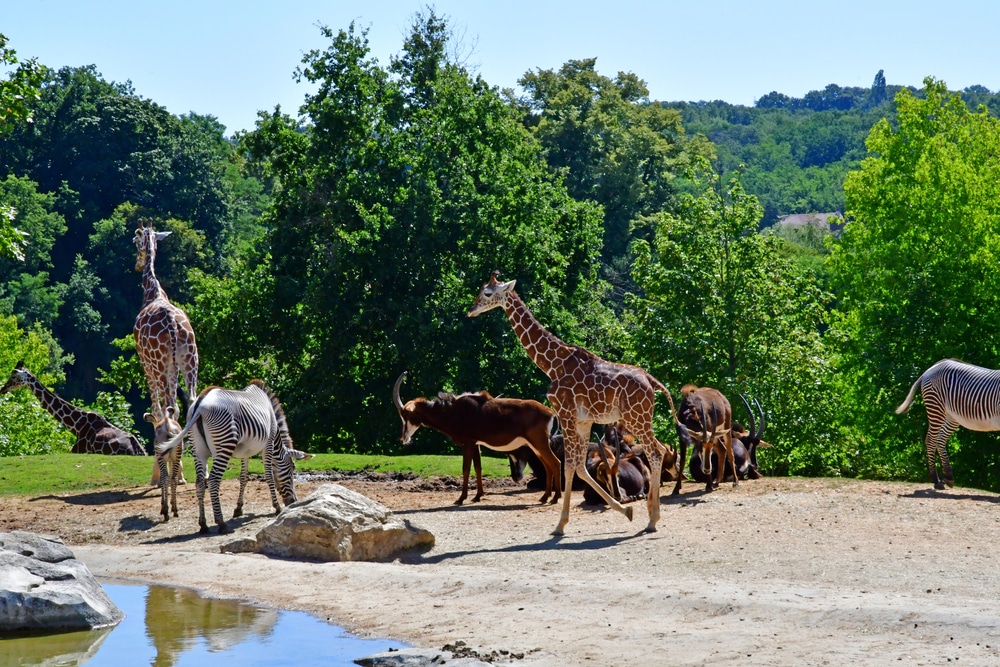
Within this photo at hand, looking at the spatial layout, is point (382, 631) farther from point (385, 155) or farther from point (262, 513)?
point (385, 155)

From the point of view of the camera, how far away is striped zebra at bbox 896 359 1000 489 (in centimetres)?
1825

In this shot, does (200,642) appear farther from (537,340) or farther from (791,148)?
(791,148)

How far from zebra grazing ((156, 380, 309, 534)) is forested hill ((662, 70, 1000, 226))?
6171 cm

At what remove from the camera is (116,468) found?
21.1 metres

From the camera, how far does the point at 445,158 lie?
103 ft

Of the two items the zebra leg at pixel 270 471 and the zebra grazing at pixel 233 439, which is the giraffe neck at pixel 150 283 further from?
the zebra leg at pixel 270 471

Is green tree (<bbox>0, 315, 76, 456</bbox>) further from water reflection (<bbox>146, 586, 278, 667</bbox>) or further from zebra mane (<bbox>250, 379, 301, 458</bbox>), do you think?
water reflection (<bbox>146, 586, 278, 667</bbox>)

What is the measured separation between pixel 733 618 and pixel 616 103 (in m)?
54.0

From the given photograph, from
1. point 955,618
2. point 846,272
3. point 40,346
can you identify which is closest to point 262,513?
point 955,618

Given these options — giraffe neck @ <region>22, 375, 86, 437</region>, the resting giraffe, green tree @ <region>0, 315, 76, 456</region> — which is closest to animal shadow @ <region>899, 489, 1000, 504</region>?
the resting giraffe

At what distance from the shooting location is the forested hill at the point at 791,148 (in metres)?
95.1

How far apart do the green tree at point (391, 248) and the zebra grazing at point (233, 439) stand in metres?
11.7

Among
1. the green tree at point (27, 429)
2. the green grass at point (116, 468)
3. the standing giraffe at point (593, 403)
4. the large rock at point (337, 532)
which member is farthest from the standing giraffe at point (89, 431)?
the standing giraffe at point (593, 403)

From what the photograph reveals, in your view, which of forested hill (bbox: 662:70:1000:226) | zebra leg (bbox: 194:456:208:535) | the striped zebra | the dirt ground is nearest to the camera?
the dirt ground
